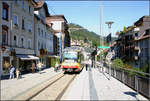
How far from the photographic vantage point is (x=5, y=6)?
775 inches

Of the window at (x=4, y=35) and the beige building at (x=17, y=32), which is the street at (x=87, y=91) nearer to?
the window at (x=4, y=35)

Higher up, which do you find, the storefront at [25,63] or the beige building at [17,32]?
the beige building at [17,32]

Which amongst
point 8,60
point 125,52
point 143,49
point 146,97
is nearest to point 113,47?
point 125,52

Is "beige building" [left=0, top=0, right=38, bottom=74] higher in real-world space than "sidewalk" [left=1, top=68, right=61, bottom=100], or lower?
higher

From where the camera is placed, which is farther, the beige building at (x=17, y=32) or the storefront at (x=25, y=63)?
the storefront at (x=25, y=63)

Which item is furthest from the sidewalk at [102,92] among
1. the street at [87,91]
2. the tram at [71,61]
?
the tram at [71,61]

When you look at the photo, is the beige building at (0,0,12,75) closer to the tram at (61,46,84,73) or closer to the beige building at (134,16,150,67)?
the tram at (61,46,84,73)

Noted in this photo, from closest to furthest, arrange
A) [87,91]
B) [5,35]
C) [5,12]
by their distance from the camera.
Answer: [87,91]
[5,35]
[5,12]

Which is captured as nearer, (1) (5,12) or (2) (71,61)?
(1) (5,12)

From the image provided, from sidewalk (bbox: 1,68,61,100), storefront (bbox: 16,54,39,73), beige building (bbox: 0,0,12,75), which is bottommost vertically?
sidewalk (bbox: 1,68,61,100)

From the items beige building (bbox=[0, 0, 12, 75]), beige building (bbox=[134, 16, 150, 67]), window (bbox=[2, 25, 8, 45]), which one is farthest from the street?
beige building (bbox=[134, 16, 150, 67])

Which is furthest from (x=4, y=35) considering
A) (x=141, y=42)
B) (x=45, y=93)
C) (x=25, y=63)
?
(x=141, y=42)

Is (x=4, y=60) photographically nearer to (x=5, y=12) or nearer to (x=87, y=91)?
(x=5, y=12)

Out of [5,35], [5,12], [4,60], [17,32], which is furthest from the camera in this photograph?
[17,32]
